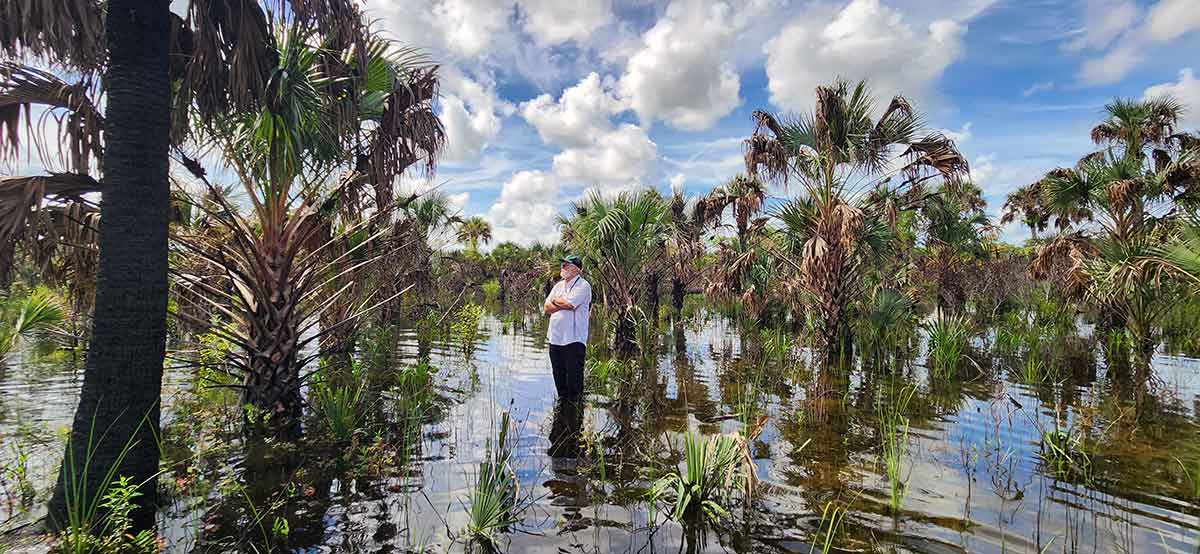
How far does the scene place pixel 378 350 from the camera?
997 centimetres

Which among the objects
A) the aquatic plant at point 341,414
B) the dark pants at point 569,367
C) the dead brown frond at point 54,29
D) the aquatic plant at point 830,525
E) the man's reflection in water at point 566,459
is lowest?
the aquatic plant at point 830,525

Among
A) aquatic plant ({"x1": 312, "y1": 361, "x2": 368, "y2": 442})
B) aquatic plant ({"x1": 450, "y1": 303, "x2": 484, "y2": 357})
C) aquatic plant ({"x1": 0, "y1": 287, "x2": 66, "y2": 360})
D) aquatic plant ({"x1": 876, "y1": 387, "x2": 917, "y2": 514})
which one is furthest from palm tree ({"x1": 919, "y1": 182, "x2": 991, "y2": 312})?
aquatic plant ({"x1": 0, "y1": 287, "x2": 66, "y2": 360})

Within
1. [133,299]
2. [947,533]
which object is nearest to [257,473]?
[133,299]

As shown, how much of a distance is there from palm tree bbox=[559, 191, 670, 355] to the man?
4.95m

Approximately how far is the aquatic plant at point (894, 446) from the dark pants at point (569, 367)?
3393 mm

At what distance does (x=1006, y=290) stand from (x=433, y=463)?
85.2ft

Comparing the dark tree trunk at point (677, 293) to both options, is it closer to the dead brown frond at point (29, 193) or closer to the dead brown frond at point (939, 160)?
the dead brown frond at point (939, 160)

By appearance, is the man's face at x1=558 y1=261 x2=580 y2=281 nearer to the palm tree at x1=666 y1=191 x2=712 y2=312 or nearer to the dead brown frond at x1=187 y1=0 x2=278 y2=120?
the dead brown frond at x1=187 y1=0 x2=278 y2=120

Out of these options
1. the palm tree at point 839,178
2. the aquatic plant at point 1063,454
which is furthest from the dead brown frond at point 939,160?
the aquatic plant at point 1063,454

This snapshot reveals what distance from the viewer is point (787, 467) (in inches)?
194

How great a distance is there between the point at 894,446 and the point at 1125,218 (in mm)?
12024

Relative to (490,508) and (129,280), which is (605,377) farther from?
(129,280)

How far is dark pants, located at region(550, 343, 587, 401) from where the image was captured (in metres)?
6.78

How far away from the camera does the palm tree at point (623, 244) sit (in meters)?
12.0
